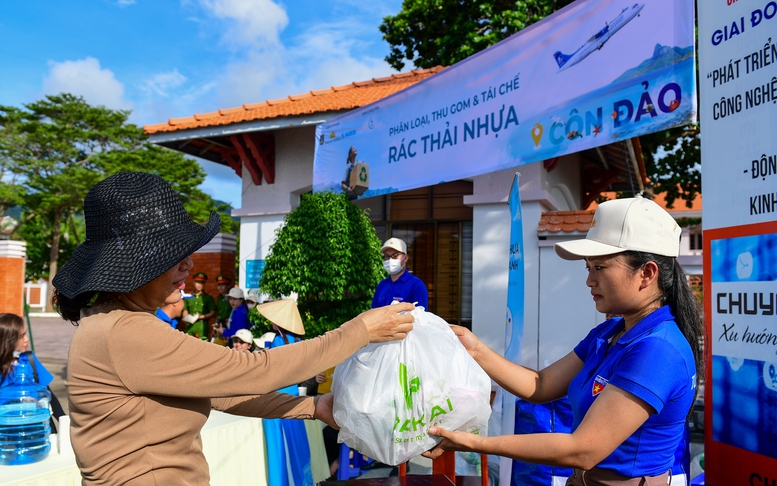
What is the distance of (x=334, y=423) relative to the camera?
2.06 m

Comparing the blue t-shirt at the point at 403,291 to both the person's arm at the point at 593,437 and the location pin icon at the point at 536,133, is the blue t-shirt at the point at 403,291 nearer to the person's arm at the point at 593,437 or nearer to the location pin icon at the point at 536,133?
the location pin icon at the point at 536,133

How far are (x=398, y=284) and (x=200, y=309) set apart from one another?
14.8 ft

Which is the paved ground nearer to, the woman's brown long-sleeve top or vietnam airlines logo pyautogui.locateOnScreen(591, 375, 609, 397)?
the woman's brown long-sleeve top

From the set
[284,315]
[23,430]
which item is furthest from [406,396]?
[284,315]

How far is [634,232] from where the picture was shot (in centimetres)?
170

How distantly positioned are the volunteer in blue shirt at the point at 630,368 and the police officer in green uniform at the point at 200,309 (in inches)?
288

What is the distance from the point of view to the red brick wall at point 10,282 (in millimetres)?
16016

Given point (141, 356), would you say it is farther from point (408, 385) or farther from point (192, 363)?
point (408, 385)

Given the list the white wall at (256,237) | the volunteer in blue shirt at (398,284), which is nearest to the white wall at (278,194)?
the white wall at (256,237)

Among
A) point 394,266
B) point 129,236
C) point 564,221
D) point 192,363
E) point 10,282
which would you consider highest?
point 564,221

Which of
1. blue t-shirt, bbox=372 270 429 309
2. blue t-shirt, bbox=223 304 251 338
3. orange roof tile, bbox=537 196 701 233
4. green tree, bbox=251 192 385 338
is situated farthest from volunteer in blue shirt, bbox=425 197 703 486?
blue t-shirt, bbox=223 304 251 338

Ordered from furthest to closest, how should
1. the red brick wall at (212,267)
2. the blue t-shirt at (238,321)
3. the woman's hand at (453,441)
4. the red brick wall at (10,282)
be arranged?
the red brick wall at (10,282) → the red brick wall at (212,267) → the blue t-shirt at (238,321) → the woman's hand at (453,441)

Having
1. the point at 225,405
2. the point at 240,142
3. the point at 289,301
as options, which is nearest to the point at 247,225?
the point at 240,142

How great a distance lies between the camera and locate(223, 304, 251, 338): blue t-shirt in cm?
810
